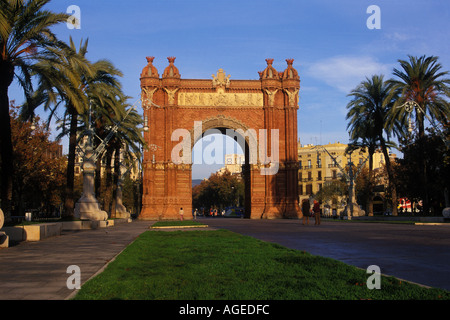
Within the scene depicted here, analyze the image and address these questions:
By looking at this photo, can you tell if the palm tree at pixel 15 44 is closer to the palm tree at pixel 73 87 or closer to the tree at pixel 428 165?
the palm tree at pixel 73 87

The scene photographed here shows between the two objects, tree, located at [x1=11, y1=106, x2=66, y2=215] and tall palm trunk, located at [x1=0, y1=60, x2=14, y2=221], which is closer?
tall palm trunk, located at [x1=0, y1=60, x2=14, y2=221]

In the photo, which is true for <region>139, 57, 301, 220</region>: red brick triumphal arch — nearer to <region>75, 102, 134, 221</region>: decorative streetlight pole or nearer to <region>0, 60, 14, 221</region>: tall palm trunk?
<region>75, 102, 134, 221</region>: decorative streetlight pole

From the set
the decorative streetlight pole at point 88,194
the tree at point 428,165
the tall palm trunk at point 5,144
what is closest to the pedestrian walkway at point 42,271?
the tall palm trunk at point 5,144

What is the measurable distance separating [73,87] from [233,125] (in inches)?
1287

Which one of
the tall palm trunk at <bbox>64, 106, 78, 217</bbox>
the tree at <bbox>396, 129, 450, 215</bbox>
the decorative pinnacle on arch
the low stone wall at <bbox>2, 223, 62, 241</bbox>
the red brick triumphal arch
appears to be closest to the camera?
the low stone wall at <bbox>2, 223, 62, 241</bbox>

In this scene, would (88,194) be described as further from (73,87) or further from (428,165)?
(428,165)

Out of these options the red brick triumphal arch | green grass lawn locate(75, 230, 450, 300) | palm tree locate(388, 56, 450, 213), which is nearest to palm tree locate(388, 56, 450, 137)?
palm tree locate(388, 56, 450, 213)

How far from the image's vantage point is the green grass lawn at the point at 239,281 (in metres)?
5.22

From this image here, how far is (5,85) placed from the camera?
15.6 meters

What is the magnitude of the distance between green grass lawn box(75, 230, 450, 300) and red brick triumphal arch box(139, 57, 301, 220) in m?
39.9

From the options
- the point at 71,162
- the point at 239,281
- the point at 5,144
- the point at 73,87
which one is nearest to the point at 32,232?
the point at 5,144

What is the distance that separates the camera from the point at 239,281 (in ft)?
20.4

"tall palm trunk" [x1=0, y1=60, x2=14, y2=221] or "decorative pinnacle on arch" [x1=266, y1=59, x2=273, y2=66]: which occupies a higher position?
"decorative pinnacle on arch" [x1=266, y1=59, x2=273, y2=66]

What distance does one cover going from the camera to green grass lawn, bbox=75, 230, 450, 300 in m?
5.22
